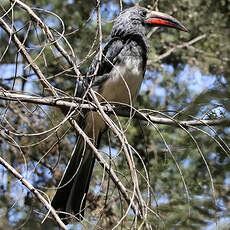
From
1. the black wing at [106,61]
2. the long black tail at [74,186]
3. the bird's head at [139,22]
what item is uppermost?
the bird's head at [139,22]

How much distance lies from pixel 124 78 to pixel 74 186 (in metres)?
0.94

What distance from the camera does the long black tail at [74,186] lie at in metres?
3.21

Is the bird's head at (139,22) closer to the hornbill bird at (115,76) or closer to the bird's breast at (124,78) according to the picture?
the hornbill bird at (115,76)

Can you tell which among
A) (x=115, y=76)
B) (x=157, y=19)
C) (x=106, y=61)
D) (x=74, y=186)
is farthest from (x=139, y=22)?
(x=74, y=186)

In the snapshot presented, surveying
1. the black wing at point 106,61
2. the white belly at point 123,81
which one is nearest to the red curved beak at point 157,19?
the black wing at point 106,61

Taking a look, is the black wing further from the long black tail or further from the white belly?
the long black tail

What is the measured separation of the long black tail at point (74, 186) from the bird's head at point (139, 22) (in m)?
1.09

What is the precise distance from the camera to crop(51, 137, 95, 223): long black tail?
3.21 metres

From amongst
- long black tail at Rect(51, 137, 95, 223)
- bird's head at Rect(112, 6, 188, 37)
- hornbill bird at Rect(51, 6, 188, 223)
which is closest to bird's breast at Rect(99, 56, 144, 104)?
hornbill bird at Rect(51, 6, 188, 223)

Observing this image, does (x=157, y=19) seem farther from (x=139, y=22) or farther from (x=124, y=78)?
(x=124, y=78)

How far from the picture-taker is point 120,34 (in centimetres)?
393

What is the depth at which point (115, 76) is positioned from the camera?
3639mm

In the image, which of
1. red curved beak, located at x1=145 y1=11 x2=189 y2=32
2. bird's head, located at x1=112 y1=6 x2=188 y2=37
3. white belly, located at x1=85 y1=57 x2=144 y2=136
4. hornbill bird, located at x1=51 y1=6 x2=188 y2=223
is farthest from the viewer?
red curved beak, located at x1=145 y1=11 x2=189 y2=32

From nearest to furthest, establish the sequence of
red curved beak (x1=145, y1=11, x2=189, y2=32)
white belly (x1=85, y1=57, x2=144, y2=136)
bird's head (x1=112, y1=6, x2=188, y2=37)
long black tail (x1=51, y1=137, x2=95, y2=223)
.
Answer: long black tail (x1=51, y1=137, x2=95, y2=223), white belly (x1=85, y1=57, x2=144, y2=136), bird's head (x1=112, y1=6, x2=188, y2=37), red curved beak (x1=145, y1=11, x2=189, y2=32)
